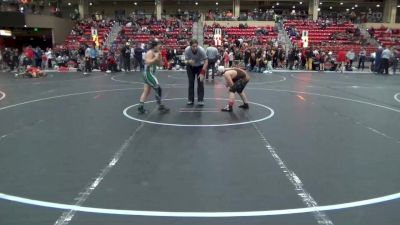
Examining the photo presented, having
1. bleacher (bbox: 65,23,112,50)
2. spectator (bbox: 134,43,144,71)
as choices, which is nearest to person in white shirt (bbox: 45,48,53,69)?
bleacher (bbox: 65,23,112,50)

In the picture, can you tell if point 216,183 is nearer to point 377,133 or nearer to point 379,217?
point 379,217

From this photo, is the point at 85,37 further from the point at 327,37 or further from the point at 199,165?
the point at 199,165

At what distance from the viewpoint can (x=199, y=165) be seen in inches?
217

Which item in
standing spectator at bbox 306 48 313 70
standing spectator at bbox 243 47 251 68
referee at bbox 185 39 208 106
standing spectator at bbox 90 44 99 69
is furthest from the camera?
standing spectator at bbox 306 48 313 70

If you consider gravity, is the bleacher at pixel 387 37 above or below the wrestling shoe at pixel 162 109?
above

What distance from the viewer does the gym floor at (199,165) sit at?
4051mm

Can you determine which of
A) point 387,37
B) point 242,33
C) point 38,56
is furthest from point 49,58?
point 387,37

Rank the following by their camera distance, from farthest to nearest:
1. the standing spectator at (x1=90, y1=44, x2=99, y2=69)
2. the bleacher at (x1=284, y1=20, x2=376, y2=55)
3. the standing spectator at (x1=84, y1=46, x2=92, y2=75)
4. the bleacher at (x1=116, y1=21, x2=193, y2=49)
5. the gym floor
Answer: the bleacher at (x1=116, y1=21, x2=193, y2=49) → the bleacher at (x1=284, y1=20, x2=376, y2=55) → the standing spectator at (x1=90, y1=44, x2=99, y2=69) → the standing spectator at (x1=84, y1=46, x2=92, y2=75) → the gym floor

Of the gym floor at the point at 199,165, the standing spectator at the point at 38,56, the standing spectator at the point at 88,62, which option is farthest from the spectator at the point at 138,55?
the gym floor at the point at 199,165

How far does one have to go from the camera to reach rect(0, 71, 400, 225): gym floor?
13.3 ft

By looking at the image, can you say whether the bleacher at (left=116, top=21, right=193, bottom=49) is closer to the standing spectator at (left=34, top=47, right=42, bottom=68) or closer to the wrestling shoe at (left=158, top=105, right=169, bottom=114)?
the standing spectator at (left=34, top=47, right=42, bottom=68)

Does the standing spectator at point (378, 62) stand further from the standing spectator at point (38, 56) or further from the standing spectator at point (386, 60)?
the standing spectator at point (38, 56)

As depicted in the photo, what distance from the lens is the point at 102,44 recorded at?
32.6 meters

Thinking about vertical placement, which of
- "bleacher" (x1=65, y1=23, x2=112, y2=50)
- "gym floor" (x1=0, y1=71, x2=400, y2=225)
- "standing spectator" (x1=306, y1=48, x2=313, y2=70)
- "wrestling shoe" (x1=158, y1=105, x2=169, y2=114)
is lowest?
"gym floor" (x1=0, y1=71, x2=400, y2=225)
